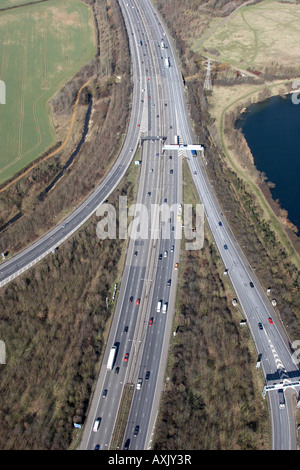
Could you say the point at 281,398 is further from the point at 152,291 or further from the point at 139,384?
the point at 152,291

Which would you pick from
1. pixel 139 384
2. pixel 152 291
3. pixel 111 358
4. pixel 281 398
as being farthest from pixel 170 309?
pixel 281 398

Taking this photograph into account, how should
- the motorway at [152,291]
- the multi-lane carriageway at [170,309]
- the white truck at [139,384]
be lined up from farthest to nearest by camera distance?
the white truck at [139,384], the motorway at [152,291], the multi-lane carriageway at [170,309]

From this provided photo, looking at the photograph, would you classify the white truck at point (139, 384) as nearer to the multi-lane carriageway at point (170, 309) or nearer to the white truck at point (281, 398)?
the multi-lane carriageway at point (170, 309)

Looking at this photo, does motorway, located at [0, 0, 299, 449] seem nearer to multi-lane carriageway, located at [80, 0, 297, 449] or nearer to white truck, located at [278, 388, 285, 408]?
multi-lane carriageway, located at [80, 0, 297, 449]

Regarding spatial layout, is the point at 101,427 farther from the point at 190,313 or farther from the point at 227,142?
the point at 227,142

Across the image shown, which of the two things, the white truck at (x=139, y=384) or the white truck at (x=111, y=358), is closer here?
the white truck at (x=139, y=384)

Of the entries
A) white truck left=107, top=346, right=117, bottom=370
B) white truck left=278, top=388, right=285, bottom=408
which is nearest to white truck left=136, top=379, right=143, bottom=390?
white truck left=107, top=346, right=117, bottom=370

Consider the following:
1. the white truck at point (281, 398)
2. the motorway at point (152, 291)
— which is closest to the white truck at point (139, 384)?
the motorway at point (152, 291)

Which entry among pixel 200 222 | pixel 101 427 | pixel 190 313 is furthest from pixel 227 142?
pixel 101 427

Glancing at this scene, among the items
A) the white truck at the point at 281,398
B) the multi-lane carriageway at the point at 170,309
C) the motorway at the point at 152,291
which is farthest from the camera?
the white truck at the point at 281,398
